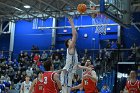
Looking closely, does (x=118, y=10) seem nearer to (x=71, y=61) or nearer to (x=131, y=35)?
(x=71, y=61)

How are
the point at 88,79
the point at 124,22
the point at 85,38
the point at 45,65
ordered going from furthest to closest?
1. the point at 85,38
2. the point at 124,22
3. the point at 88,79
4. the point at 45,65

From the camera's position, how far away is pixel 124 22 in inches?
629

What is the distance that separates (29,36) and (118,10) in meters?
18.0

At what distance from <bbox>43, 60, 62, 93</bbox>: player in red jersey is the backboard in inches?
343

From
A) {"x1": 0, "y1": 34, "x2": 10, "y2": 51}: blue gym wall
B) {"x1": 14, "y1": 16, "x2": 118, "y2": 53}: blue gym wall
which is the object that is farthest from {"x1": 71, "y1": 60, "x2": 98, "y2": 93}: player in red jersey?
{"x1": 0, "y1": 34, "x2": 10, "y2": 51}: blue gym wall

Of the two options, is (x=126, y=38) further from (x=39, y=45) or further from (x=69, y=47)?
(x=69, y=47)

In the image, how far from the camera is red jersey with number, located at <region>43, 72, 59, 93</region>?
664cm

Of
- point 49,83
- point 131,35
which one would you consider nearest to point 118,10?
point 49,83

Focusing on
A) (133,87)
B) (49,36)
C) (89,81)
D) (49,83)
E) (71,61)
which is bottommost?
(133,87)

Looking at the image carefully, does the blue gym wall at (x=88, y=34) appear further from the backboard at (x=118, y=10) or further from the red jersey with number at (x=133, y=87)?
the red jersey with number at (x=133, y=87)

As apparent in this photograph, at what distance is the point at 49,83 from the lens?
668 cm

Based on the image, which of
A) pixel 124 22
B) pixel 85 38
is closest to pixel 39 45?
pixel 85 38

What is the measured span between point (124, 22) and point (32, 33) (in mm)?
17420

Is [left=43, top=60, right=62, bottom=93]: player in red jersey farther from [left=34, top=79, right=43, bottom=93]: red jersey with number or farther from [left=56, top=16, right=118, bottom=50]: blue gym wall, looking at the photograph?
[left=56, top=16, right=118, bottom=50]: blue gym wall
